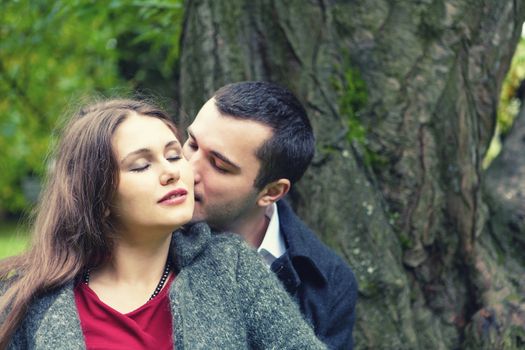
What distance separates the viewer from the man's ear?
2873mm

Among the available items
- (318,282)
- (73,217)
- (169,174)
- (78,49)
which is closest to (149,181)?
(169,174)

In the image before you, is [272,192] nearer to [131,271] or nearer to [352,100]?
[352,100]

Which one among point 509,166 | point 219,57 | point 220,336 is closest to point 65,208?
point 220,336

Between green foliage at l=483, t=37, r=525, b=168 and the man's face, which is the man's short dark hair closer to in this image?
the man's face

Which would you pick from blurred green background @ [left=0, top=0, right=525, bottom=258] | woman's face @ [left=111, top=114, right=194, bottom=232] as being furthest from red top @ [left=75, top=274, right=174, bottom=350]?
blurred green background @ [left=0, top=0, right=525, bottom=258]

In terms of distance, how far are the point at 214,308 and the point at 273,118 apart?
0.80 metres

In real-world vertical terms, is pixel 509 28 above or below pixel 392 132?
above

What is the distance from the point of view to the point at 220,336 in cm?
226

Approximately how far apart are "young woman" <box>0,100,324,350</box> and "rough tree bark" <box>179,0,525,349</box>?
82 centimetres

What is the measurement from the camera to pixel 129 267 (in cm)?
238

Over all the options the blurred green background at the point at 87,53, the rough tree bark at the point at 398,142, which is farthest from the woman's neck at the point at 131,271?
the blurred green background at the point at 87,53

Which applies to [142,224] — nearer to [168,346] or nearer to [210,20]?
[168,346]

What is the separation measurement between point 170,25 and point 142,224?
8.01ft

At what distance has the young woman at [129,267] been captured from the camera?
2254mm
